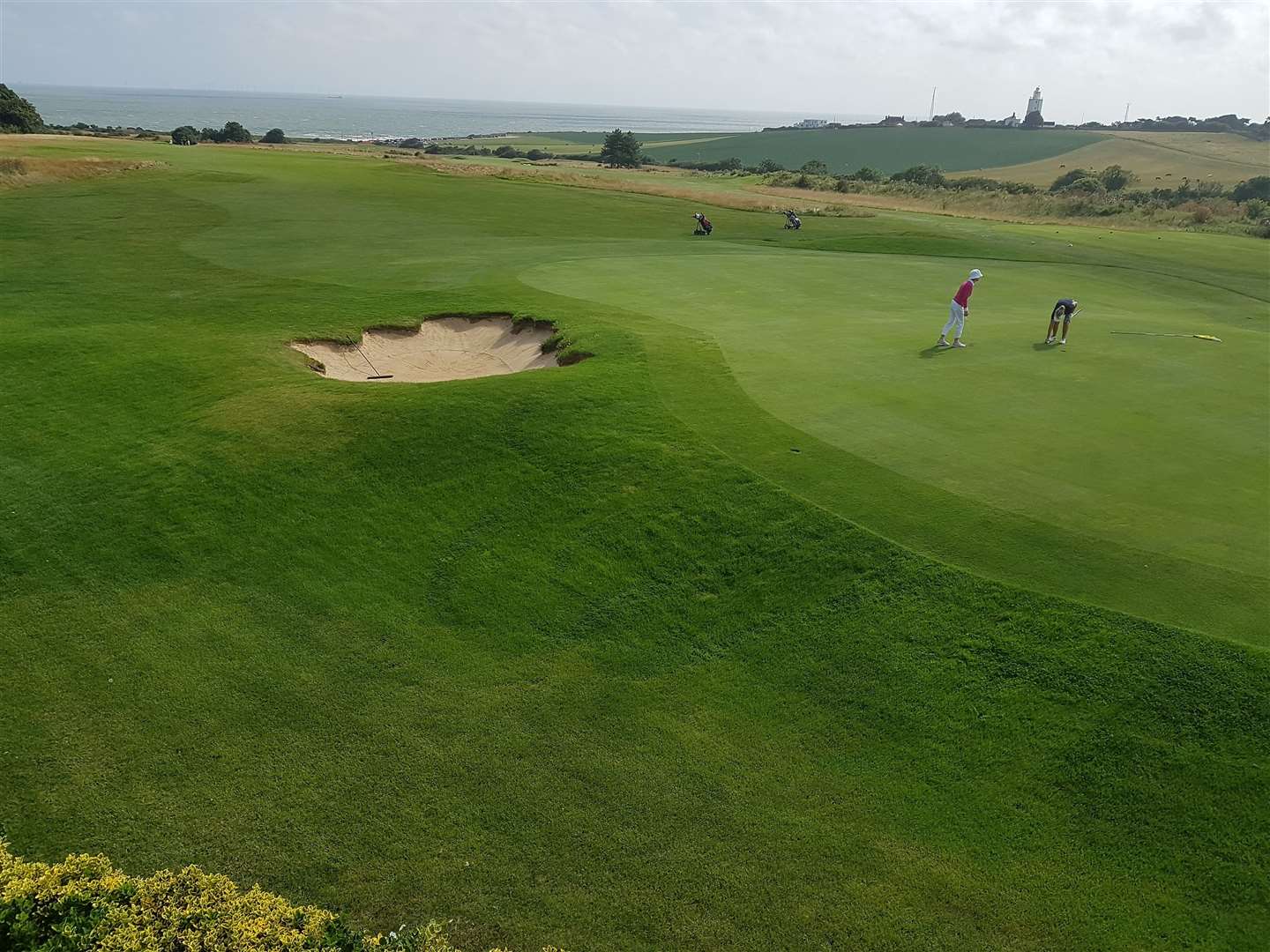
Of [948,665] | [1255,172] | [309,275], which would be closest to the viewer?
[948,665]

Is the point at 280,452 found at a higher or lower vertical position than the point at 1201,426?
lower

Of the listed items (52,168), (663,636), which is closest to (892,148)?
(52,168)

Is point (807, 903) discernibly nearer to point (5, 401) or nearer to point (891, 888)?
point (891, 888)

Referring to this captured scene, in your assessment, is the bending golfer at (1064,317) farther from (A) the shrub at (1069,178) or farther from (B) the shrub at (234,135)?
(B) the shrub at (234,135)

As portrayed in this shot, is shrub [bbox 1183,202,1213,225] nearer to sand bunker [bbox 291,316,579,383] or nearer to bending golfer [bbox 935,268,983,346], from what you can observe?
bending golfer [bbox 935,268,983,346]

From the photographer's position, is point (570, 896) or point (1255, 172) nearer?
point (570, 896)

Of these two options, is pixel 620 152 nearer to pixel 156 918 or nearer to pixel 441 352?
pixel 441 352

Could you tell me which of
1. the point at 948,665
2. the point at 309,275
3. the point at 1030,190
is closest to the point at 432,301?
the point at 309,275
